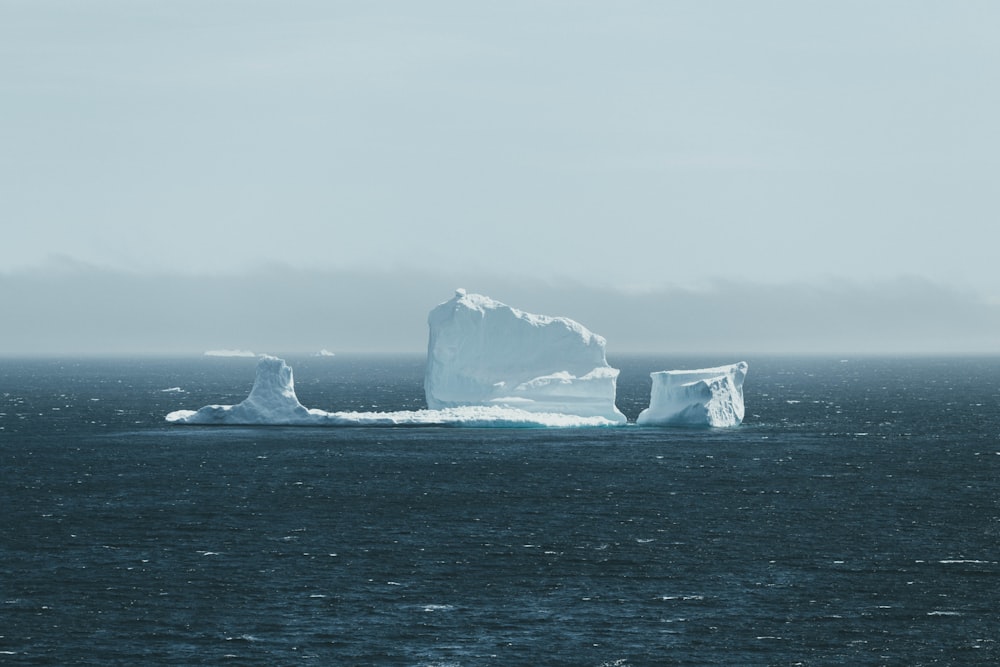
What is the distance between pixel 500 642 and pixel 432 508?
851 inches

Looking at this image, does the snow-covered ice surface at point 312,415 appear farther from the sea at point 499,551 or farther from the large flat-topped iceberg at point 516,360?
the sea at point 499,551

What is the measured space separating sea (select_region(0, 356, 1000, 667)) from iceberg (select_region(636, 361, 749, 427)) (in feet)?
18.1

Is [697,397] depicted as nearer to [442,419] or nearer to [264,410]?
[442,419]

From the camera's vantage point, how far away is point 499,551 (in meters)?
43.2

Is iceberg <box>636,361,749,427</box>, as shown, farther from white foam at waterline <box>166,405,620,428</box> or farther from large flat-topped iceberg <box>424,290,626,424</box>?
white foam at waterline <box>166,405,620,428</box>

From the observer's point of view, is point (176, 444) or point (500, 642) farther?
point (176, 444)

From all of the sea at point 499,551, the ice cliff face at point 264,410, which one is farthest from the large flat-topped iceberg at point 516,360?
the ice cliff face at point 264,410

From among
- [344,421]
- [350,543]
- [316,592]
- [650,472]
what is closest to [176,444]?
[344,421]

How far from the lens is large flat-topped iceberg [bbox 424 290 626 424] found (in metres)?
92.2

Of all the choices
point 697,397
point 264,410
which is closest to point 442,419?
point 264,410

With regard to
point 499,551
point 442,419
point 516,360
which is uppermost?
point 516,360

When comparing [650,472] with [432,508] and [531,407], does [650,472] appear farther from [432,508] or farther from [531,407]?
[531,407]

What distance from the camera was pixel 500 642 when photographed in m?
31.5

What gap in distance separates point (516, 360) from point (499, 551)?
50.6 metres
